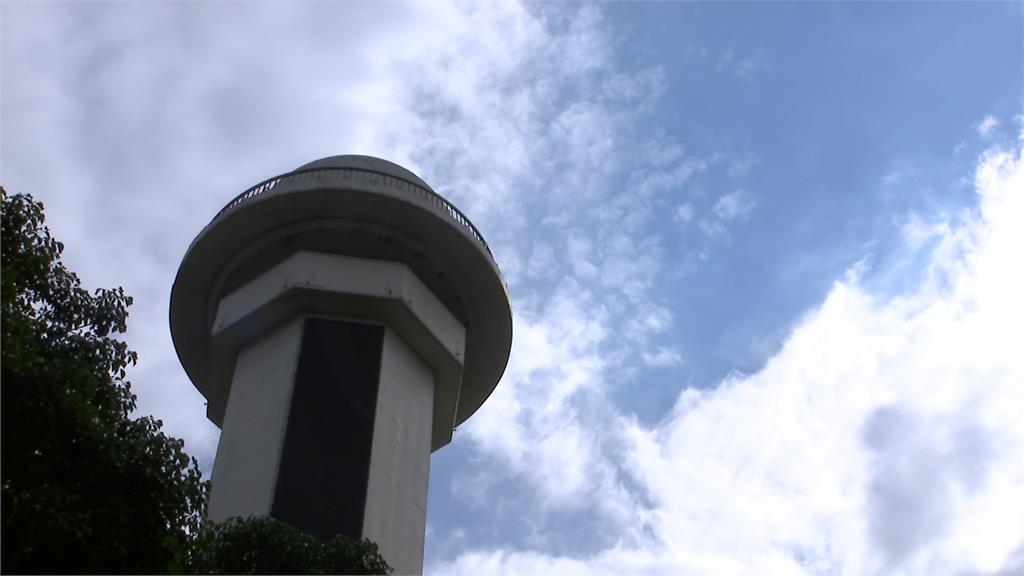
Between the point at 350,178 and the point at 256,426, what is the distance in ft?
23.5

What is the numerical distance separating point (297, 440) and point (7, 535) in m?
13.3

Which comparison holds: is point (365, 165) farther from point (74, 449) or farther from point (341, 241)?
point (74, 449)

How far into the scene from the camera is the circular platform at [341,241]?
88.8 ft

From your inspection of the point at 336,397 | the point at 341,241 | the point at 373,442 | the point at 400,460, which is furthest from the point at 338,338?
the point at 400,460

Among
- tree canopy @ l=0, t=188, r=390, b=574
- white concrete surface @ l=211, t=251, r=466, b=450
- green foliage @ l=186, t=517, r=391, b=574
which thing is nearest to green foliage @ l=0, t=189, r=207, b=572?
tree canopy @ l=0, t=188, r=390, b=574

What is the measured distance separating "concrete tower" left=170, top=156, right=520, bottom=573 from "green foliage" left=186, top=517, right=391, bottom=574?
6.95 m

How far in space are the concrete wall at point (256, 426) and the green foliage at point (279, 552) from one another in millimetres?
7520

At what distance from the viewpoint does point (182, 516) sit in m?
12.2

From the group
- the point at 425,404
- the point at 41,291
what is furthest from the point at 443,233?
the point at 41,291

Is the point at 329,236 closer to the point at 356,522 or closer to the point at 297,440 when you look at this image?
the point at 297,440

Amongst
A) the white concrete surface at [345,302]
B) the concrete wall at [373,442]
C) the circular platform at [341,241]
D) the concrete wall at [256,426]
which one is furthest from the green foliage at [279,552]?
the circular platform at [341,241]

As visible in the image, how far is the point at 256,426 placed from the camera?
81.5 feet

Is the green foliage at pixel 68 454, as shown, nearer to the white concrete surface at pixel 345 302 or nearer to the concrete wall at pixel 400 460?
the concrete wall at pixel 400 460

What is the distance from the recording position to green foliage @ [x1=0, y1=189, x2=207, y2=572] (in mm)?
10672
